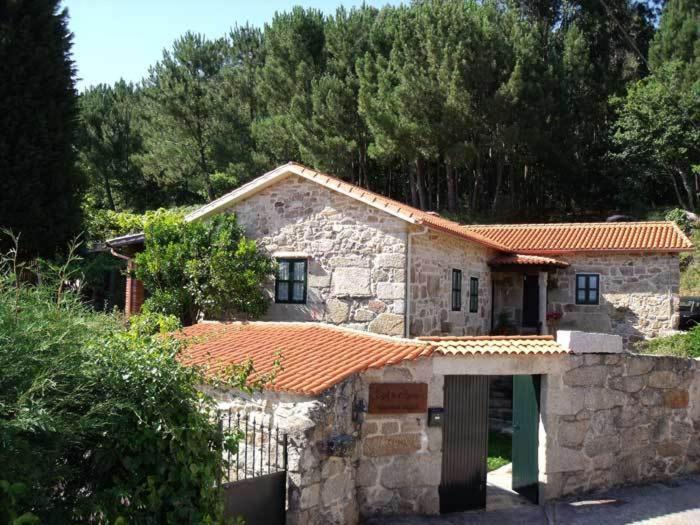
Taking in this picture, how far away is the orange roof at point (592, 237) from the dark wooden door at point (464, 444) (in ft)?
40.2

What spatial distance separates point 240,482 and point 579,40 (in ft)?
105

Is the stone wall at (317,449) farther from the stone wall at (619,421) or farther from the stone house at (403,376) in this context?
the stone wall at (619,421)

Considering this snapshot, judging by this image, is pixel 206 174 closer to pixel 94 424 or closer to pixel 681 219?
pixel 681 219

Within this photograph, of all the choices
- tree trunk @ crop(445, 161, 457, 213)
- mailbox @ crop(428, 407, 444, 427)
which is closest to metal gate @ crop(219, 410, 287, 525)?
mailbox @ crop(428, 407, 444, 427)

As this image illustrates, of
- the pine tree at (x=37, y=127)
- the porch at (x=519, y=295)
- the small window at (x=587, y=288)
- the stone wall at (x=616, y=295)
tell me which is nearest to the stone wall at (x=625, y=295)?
the stone wall at (x=616, y=295)

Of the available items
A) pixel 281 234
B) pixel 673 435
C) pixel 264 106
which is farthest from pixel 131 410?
pixel 264 106

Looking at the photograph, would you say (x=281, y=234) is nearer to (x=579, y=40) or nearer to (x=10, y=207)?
(x=10, y=207)

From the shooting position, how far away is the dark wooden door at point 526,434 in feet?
30.4

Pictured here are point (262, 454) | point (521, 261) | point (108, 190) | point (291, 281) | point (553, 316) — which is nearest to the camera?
point (262, 454)

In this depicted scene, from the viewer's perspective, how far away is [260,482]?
659cm

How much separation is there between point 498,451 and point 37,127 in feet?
46.2

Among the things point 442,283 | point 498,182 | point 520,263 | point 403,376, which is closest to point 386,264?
point 442,283

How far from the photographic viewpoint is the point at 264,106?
113 ft

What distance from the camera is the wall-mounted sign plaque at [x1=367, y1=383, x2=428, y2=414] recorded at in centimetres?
807
